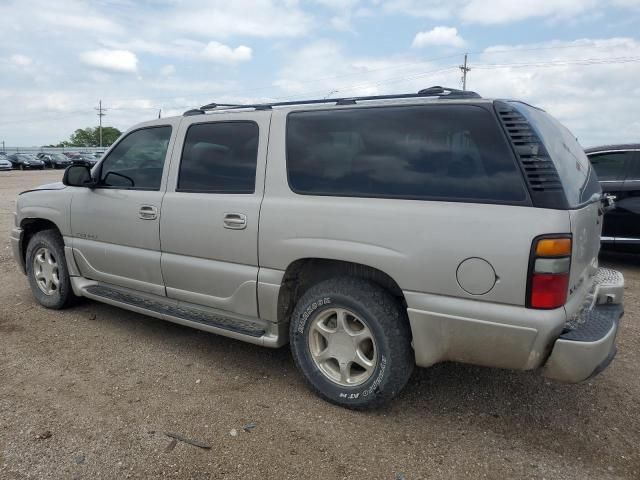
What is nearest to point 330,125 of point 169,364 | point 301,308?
point 301,308

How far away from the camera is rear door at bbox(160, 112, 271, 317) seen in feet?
11.2

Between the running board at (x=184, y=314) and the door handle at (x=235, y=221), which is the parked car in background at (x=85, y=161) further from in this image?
the door handle at (x=235, y=221)

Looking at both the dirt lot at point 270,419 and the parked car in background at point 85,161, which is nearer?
the dirt lot at point 270,419

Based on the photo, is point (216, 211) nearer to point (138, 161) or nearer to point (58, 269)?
point (138, 161)

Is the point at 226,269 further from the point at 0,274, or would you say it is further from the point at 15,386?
the point at 0,274

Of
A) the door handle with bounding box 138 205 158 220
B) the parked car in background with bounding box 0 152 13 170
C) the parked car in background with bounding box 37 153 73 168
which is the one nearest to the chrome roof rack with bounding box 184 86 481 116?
the door handle with bounding box 138 205 158 220

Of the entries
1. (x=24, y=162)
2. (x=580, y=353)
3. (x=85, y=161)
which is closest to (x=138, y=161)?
(x=85, y=161)

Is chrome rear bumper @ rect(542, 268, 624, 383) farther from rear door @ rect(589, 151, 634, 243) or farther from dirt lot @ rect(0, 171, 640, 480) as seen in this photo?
rear door @ rect(589, 151, 634, 243)

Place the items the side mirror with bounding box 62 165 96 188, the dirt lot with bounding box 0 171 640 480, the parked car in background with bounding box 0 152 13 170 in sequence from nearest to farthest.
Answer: the dirt lot with bounding box 0 171 640 480, the side mirror with bounding box 62 165 96 188, the parked car in background with bounding box 0 152 13 170

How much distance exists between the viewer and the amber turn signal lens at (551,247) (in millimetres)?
2461

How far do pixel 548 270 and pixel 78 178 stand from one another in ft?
12.2

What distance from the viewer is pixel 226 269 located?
138 inches

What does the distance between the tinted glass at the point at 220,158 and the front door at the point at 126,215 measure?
248 mm

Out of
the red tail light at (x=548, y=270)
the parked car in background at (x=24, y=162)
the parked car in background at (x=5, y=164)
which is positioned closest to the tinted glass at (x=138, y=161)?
the red tail light at (x=548, y=270)
